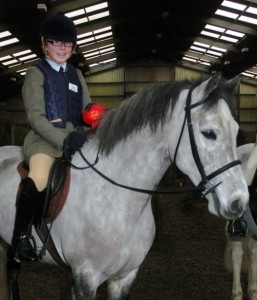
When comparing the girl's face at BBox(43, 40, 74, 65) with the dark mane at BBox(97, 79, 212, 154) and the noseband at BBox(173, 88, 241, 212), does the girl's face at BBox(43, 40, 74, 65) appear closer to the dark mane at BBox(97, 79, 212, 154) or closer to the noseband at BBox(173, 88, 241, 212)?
the dark mane at BBox(97, 79, 212, 154)

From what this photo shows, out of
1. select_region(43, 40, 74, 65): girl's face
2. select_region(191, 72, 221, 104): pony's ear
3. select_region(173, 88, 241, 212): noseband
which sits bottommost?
select_region(173, 88, 241, 212): noseband

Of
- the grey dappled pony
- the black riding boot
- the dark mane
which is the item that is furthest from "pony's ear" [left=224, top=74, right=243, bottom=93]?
the black riding boot

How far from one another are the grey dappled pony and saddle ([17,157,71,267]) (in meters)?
0.04

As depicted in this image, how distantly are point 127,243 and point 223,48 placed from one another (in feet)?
64.3

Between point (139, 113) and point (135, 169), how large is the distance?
0.34 m

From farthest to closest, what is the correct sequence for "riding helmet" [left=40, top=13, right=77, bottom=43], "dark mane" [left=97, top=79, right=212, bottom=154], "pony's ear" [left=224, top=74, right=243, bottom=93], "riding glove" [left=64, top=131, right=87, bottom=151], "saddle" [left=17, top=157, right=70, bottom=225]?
"riding helmet" [left=40, top=13, right=77, bottom=43] → "saddle" [left=17, top=157, right=70, bottom=225] → "riding glove" [left=64, top=131, right=87, bottom=151] → "dark mane" [left=97, top=79, right=212, bottom=154] → "pony's ear" [left=224, top=74, right=243, bottom=93]

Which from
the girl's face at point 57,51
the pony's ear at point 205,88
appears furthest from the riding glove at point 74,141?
the pony's ear at point 205,88

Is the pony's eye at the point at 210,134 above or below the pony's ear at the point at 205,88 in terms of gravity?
below

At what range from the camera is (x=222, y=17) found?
16.2 meters

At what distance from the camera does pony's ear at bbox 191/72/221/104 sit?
2197mm

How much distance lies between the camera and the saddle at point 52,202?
2658 millimetres

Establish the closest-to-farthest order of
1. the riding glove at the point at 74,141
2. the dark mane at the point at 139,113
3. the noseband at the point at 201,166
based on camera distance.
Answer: the noseband at the point at 201,166 < the dark mane at the point at 139,113 < the riding glove at the point at 74,141

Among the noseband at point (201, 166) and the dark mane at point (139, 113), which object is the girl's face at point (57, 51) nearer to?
the dark mane at point (139, 113)

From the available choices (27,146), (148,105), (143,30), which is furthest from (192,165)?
(143,30)
